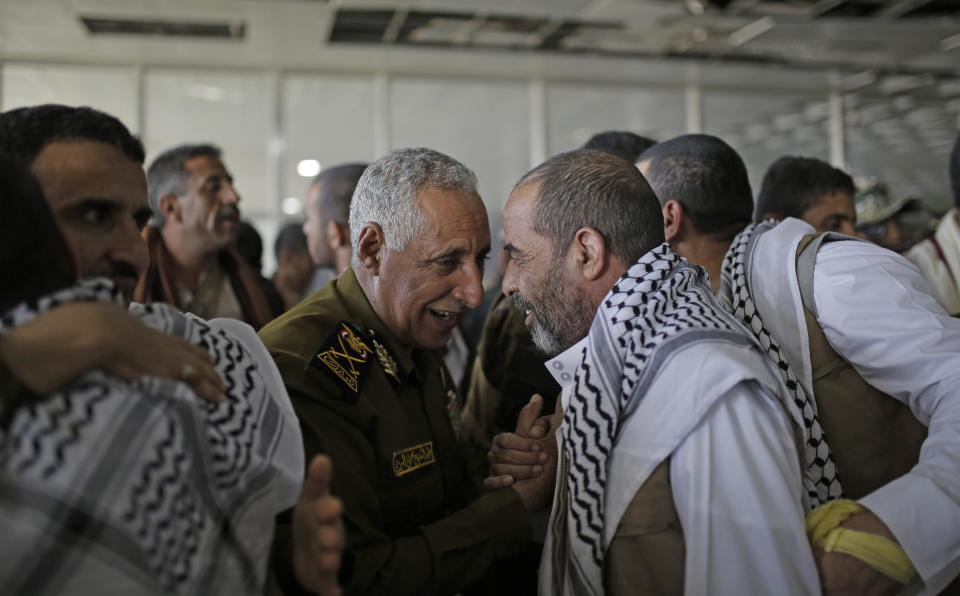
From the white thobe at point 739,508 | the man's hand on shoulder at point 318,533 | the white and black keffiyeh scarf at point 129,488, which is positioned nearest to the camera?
the white and black keffiyeh scarf at point 129,488

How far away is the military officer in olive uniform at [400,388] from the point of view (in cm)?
148

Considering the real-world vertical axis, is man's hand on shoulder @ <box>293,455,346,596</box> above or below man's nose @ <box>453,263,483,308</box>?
below

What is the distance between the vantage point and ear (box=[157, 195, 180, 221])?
3.24 meters

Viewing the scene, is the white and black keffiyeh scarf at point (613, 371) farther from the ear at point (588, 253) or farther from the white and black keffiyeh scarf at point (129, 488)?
the white and black keffiyeh scarf at point (129, 488)

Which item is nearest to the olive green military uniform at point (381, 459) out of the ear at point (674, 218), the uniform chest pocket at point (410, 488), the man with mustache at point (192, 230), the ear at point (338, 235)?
the uniform chest pocket at point (410, 488)

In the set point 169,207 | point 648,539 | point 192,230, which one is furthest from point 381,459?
point 169,207

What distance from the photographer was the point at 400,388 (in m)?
1.78

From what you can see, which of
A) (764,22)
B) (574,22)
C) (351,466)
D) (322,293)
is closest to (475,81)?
(574,22)

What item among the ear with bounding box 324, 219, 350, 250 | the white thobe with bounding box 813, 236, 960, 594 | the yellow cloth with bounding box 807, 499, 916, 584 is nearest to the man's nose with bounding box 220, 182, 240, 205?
the ear with bounding box 324, 219, 350, 250

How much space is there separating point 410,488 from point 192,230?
6.69ft

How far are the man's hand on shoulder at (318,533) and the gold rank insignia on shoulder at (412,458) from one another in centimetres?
43

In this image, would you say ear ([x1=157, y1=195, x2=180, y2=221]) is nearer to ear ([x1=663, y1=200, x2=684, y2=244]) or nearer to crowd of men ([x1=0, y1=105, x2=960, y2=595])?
crowd of men ([x1=0, y1=105, x2=960, y2=595])

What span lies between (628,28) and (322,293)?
5017mm

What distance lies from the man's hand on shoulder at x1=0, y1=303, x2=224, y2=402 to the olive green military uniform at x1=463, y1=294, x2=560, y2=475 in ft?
4.43
